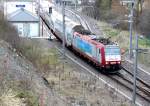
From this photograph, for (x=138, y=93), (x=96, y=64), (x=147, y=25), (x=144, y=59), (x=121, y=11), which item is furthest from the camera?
(x=121, y=11)

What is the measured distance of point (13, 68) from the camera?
1795 cm

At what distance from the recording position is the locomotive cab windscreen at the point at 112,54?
31731 millimetres

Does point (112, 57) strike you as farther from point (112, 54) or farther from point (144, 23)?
point (144, 23)

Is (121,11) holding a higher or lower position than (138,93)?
higher

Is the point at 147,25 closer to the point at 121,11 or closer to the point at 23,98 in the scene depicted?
the point at 121,11

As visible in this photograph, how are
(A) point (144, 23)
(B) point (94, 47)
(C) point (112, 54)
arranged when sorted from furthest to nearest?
1. (A) point (144, 23)
2. (B) point (94, 47)
3. (C) point (112, 54)

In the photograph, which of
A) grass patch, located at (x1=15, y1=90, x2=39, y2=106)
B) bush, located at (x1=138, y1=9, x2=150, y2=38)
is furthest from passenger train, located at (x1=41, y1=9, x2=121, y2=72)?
grass patch, located at (x1=15, y1=90, x2=39, y2=106)

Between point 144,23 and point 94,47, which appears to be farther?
point 144,23

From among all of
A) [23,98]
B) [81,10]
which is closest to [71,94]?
[23,98]

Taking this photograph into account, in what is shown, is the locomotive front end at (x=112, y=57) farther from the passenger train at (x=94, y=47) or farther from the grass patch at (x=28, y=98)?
the grass patch at (x=28, y=98)

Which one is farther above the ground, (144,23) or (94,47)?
(144,23)

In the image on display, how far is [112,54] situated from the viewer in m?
32.0

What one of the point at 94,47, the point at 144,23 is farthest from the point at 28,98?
the point at 144,23

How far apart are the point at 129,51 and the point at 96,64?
5.54 meters
